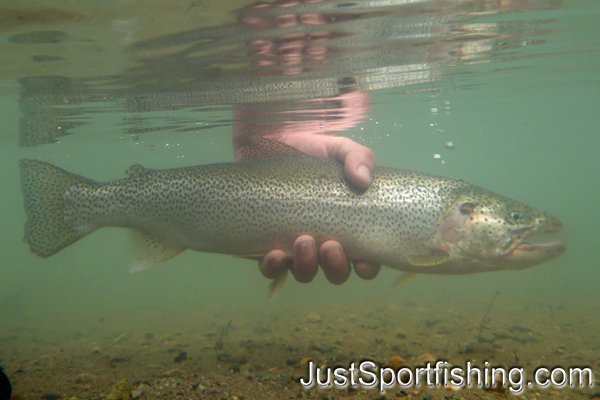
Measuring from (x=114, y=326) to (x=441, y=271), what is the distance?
11.3 meters

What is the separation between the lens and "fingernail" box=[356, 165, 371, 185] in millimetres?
4316

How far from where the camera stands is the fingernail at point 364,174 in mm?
4316

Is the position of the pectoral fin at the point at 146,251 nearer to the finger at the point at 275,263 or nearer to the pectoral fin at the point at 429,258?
the finger at the point at 275,263

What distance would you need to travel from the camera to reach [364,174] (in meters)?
4.36

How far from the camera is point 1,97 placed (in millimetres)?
10172

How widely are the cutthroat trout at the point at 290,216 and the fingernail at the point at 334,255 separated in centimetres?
17

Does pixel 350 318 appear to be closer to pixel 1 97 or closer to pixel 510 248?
pixel 510 248

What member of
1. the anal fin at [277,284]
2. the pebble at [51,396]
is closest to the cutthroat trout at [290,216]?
the anal fin at [277,284]

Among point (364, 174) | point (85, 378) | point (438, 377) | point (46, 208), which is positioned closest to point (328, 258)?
point (364, 174)

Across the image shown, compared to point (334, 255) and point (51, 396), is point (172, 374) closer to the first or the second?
point (51, 396)

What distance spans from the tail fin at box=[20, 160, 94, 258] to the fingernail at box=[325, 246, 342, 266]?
10.8 feet

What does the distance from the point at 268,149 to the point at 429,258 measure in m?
2.67

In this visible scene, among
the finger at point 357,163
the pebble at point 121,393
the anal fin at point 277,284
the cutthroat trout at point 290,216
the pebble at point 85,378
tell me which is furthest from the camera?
the anal fin at point 277,284

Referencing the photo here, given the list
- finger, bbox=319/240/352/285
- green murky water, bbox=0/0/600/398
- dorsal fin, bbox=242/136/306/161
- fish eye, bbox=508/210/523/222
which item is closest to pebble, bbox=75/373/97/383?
green murky water, bbox=0/0/600/398
